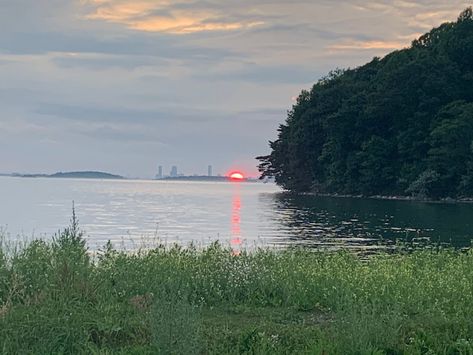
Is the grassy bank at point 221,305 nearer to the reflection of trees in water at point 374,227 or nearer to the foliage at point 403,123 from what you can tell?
the reflection of trees in water at point 374,227

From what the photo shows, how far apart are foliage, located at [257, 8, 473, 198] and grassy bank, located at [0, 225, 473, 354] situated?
263ft

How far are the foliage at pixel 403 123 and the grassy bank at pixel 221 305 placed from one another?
80.3 m

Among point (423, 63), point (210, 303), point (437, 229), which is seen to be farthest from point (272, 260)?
point (423, 63)

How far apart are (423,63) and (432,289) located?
310 ft

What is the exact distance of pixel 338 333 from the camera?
30.5 ft

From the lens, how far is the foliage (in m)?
94.2

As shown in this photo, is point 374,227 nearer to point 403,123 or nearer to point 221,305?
point 221,305

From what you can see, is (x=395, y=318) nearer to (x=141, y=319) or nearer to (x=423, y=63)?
(x=141, y=319)

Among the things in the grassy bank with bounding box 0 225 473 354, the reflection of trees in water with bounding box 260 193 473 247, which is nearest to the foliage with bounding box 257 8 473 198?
the reflection of trees in water with bounding box 260 193 473 247

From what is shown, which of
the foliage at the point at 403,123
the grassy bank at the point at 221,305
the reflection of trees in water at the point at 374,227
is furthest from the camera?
the foliage at the point at 403,123

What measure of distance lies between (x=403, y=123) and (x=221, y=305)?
9924 cm

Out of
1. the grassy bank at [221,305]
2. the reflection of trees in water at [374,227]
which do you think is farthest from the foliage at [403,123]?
the grassy bank at [221,305]

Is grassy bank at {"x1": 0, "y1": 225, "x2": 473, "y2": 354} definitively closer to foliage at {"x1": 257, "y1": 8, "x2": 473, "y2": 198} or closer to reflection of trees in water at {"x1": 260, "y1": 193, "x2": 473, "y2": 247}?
reflection of trees in water at {"x1": 260, "y1": 193, "x2": 473, "y2": 247}

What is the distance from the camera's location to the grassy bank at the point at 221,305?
903cm
